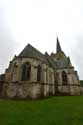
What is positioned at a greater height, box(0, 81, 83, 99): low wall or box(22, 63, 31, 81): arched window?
box(22, 63, 31, 81): arched window

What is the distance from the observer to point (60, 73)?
29750 millimetres

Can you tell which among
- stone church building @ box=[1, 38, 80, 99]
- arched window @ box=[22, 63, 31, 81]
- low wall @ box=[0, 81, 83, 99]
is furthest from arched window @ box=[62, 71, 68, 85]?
arched window @ box=[22, 63, 31, 81]

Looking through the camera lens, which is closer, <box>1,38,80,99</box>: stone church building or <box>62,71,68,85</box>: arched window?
<box>1,38,80,99</box>: stone church building

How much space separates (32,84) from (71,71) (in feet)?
40.4

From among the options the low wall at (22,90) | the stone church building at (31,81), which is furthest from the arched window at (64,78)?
the low wall at (22,90)

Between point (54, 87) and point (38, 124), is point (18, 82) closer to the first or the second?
point (54, 87)

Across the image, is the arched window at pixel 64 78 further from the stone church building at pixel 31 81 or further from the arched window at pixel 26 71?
the arched window at pixel 26 71

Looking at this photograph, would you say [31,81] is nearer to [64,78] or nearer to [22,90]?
[22,90]

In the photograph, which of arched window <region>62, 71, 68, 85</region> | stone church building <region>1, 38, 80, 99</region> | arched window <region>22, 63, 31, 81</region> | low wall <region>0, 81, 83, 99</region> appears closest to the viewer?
low wall <region>0, 81, 83, 99</region>

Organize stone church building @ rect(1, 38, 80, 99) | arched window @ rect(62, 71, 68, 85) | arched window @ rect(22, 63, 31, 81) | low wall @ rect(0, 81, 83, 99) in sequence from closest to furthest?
1. low wall @ rect(0, 81, 83, 99)
2. stone church building @ rect(1, 38, 80, 99)
3. arched window @ rect(22, 63, 31, 81)
4. arched window @ rect(62, 71, 68, 85)

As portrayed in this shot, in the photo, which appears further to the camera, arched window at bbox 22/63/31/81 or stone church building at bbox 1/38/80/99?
arched window at bbox 22/63/31/81

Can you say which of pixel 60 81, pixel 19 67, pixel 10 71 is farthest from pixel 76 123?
pixel 60 81

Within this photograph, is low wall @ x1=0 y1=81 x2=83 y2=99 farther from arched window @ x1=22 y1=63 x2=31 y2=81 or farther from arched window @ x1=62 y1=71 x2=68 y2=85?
arched window @ x1=62 y1=71 x2=68 y2=85

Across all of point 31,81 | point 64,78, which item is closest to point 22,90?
point 31,81
